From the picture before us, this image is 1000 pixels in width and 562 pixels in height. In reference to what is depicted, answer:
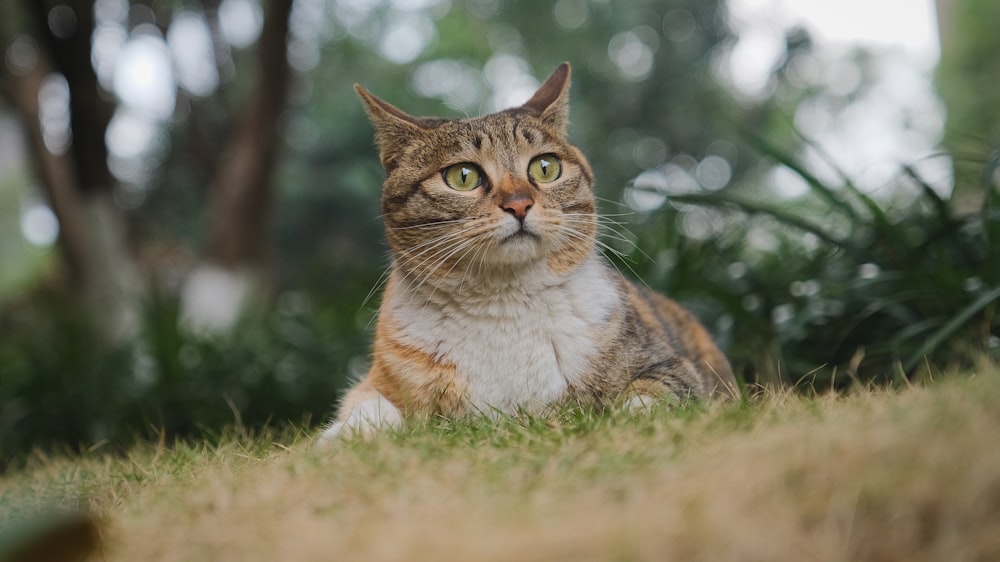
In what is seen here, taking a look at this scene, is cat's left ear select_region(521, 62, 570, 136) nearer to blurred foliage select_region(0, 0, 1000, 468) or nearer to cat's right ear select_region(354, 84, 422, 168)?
blurred foliage select_region(0, 0, 1000, 468)

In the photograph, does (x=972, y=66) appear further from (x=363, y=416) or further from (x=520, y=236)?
(x=363, y=416)

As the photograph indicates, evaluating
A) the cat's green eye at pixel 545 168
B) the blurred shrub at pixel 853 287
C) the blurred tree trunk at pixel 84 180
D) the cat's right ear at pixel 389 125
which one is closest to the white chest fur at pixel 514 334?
the cat's green eye at pixel 545 168

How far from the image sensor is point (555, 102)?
3.26m

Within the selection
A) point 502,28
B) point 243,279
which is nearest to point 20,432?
point 243,279

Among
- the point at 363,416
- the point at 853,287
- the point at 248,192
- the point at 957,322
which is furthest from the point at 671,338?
the point at 248,192

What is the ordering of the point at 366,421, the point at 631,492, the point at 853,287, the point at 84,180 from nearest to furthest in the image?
the point at 631,492 < the point at 366,421 < the point at 853,287 < the point at 84,180

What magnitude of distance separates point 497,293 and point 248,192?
5.77 m

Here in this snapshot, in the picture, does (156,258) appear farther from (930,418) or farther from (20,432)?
(930,418)

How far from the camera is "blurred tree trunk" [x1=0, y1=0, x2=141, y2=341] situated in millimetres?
7367

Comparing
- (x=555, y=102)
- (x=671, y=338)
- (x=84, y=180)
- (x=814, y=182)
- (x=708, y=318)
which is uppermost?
(x=555, y=102)

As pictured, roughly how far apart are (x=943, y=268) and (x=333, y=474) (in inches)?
117

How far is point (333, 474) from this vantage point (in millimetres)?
2041

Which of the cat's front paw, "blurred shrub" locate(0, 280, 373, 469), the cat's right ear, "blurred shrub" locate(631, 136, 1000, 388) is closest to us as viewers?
the cat's front paw

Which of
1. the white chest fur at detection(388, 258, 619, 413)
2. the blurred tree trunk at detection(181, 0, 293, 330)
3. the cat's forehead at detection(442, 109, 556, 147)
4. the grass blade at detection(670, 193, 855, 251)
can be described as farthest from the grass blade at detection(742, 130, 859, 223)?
the blurred tree trunk at detection(181, 0, 293, 330)
